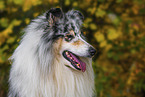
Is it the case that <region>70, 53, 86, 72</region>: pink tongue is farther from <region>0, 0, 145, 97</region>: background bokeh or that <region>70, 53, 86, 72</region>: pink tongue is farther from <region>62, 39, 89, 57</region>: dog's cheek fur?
<region>0, 0, 145, 97</region>: background bokeh

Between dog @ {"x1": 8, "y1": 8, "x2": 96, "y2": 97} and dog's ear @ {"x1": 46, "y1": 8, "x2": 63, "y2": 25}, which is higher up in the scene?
dog's ear @ {"x1": 46, "y1": 8, "x2": 63, "y2": 25}

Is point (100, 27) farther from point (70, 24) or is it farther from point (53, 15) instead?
point (53, 15)

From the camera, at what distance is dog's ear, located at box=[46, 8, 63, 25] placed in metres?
1.96

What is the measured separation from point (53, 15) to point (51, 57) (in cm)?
49

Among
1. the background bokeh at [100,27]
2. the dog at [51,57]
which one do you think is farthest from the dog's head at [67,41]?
the background bokeh at [100,27]

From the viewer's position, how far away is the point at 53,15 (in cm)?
200

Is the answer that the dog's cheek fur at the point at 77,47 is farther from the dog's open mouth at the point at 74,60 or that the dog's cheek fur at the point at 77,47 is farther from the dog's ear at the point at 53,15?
the dog's ear at the point at 53,15

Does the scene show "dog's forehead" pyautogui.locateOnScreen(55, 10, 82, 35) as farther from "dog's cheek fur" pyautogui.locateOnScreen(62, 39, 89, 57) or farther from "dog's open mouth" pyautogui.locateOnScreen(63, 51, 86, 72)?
"dog's open mouth" pyautogui.locateOnScreen(63, 51, 86, 72)

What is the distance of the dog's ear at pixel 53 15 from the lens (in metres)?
1.96

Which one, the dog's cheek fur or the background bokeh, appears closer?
the dog's cheek fur

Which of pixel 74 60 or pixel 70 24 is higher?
pixel 70 24

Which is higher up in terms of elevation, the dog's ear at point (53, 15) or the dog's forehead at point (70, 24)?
the dog's ear at point (53, 15)

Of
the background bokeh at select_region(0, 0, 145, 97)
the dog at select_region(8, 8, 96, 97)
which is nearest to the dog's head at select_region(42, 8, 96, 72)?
the dog at select_region(8, 8, 96, 97)

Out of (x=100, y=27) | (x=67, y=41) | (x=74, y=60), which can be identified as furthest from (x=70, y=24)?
(x=100, y=27)
